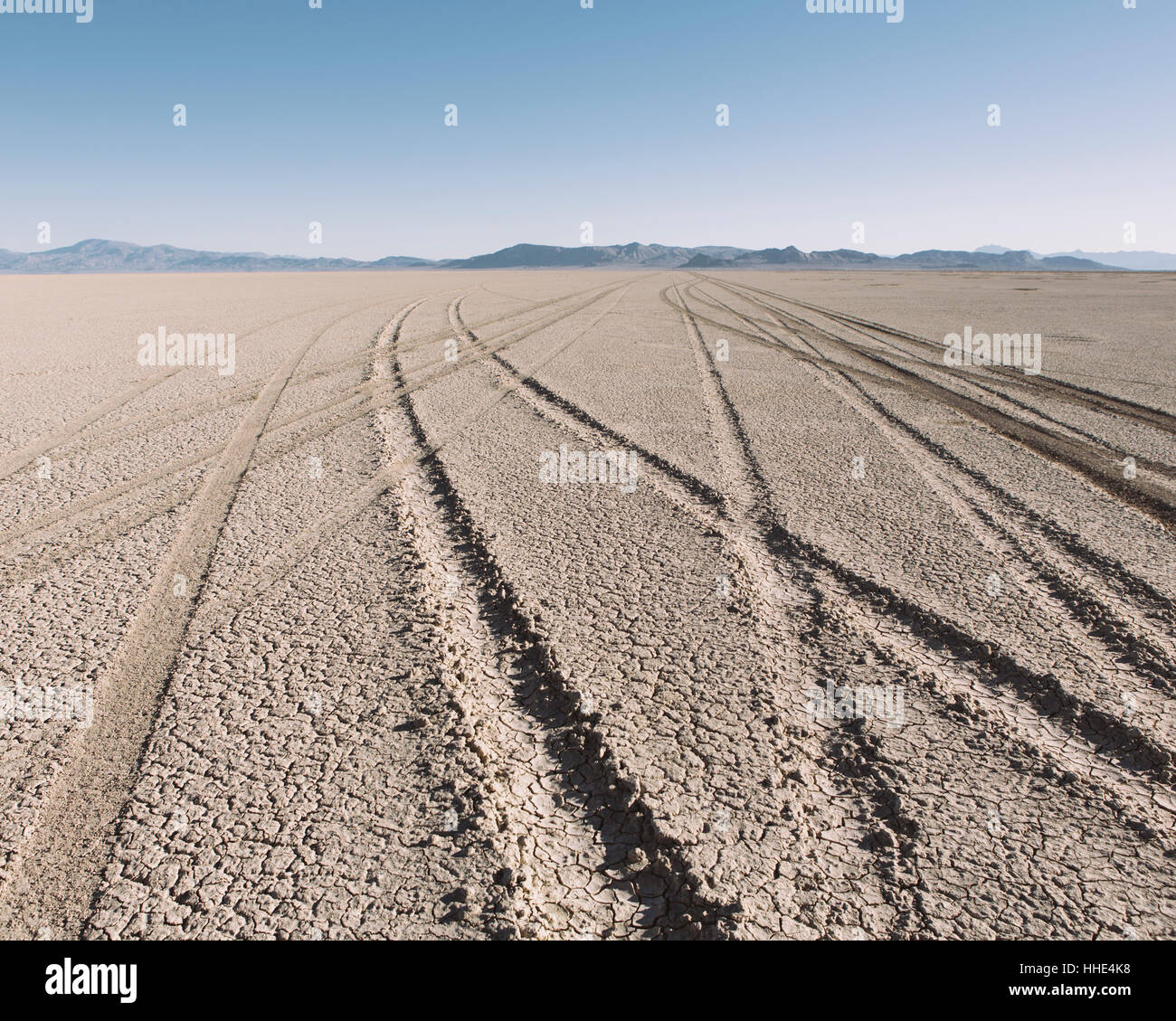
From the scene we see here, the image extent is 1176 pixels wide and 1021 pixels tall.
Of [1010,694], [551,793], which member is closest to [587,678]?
[551,793]

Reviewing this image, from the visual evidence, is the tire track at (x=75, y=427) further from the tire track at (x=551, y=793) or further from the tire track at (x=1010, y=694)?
the tire track at (x=1010, y=694)

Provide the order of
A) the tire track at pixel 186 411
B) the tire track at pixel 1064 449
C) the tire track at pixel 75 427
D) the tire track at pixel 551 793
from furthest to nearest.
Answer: the tire track at pixel 186 411
the tire track at pixel 75 427
the tire track at pixel 1064 449
the tire track at pixel 551 793

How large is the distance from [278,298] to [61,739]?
868 inches

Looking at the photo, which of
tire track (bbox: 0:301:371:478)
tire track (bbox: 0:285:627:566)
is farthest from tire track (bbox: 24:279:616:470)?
tire track (bbox: 0:285:627:566)

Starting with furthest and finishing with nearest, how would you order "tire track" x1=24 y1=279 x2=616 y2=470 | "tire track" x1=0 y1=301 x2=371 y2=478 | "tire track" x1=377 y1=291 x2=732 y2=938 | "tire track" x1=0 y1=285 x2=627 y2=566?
"tire track" x1=24 y1=279 x2=616 y2=470, "tire track" x1=0 y1=301 x2=371 y2=478, "tire track" x1=0 y1=285 x2=627 y2=566, "tire track" x1=377 y1=291 x2=732 y2=938

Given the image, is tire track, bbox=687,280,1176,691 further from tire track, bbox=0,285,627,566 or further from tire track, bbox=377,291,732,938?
tire track, bbox=0,285,627,566

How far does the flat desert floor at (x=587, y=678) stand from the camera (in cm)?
186

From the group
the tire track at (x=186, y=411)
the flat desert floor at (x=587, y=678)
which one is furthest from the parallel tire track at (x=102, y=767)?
the tire track at (x=186, y=411)

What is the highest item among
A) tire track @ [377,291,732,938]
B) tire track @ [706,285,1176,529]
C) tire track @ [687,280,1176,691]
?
tire track @ [706,285,1176,529]

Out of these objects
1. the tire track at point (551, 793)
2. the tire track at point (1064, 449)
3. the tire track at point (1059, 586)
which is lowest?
the tire track at point (551, 793)

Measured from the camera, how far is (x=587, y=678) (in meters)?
2.71

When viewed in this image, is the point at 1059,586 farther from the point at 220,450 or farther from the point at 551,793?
the point at 220,450

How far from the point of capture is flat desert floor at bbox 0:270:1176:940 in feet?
6.09

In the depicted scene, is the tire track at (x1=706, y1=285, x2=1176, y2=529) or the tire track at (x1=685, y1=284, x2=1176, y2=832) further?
the tire track at (x1=706, y1=285, x2=1176, y2=529)
